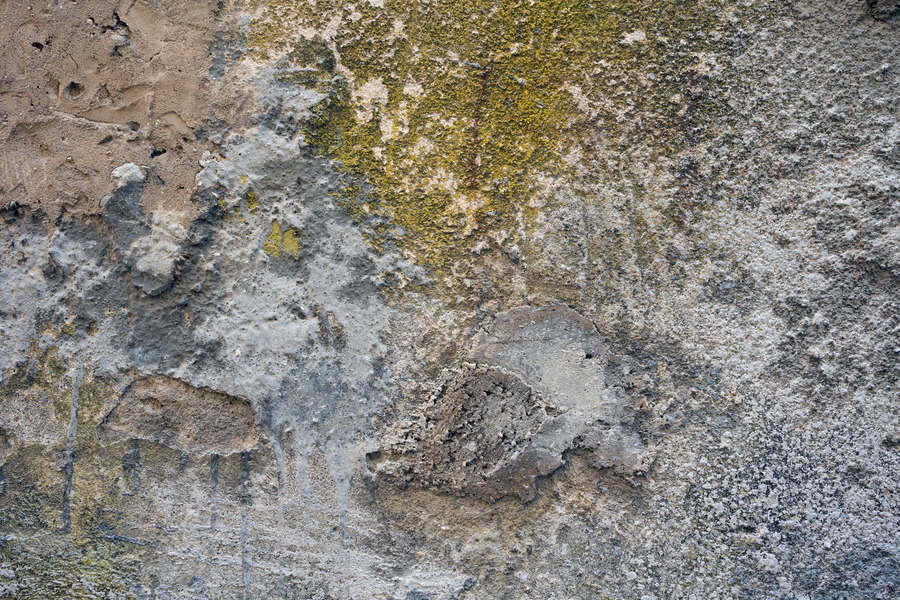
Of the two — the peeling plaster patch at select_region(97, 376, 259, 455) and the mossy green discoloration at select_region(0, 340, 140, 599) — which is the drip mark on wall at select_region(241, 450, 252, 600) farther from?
the mossy green discoloration at select_region(0, 340, 140, 599)

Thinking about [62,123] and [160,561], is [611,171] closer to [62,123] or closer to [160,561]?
[62,123]

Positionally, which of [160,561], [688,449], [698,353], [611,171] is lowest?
[160,561]

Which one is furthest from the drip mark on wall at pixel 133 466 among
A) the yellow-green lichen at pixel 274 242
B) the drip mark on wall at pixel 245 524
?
the yellow-green lichen at pixel 274 242

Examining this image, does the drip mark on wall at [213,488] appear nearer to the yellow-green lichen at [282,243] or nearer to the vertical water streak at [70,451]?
the vertical water streak at [70,451]

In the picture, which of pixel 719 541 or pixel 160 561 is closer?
pixel 719 541

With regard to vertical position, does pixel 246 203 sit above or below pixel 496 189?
below

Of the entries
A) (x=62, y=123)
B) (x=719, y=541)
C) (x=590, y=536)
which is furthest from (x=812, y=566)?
(x=62, y=123)

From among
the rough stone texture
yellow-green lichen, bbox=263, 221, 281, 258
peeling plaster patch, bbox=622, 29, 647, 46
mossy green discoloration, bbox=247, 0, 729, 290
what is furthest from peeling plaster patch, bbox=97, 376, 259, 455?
peeling plaster patch, bbox=622, 29, 647, 46

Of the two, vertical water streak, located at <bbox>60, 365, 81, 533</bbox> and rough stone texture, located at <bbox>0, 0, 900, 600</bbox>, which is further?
vertical water streak, located at <bbox>60, 365, 81, 533</bbox>
